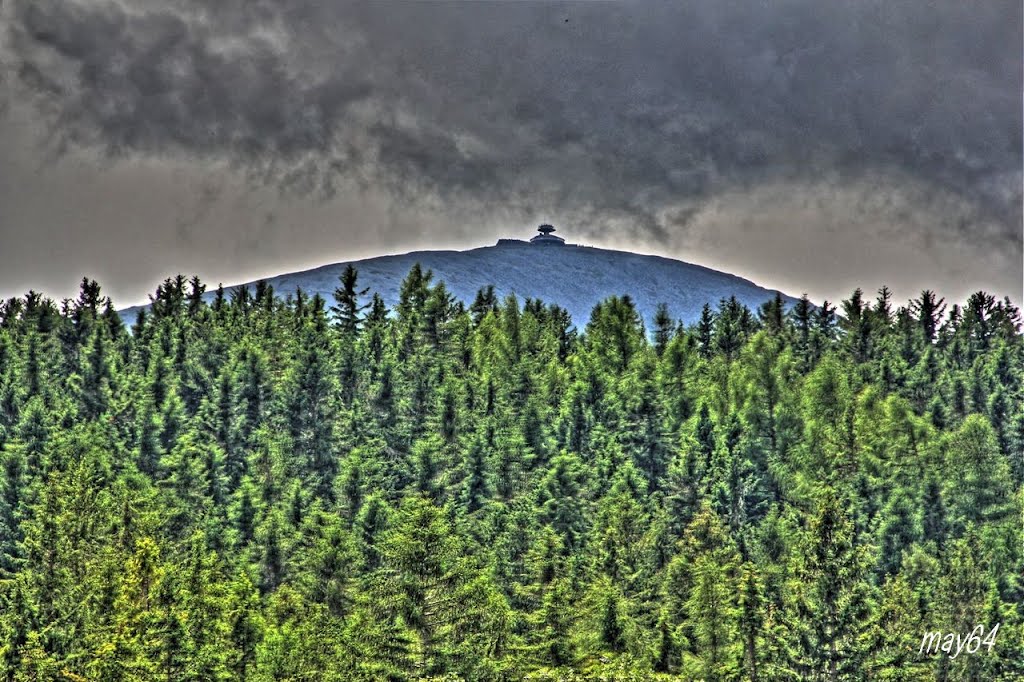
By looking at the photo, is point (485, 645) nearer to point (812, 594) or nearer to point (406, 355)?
point (812, 594)

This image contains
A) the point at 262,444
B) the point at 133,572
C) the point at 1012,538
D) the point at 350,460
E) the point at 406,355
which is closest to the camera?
the point at 133,572

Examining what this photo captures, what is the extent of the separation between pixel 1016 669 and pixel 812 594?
12.2 metres

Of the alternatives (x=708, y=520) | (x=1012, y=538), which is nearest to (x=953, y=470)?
(x=1012, y=538)

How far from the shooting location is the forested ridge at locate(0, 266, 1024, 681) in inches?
2425

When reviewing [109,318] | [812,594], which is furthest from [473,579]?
[109,318]

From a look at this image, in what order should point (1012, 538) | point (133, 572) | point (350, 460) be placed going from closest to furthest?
point (133, 572)
point (1012, 538)
point (350, 460)

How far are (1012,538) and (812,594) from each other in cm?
1693

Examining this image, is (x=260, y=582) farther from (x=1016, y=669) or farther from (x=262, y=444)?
(x=1016, y=669)

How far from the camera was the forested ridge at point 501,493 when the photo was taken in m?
61.6

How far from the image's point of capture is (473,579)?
66.9 m

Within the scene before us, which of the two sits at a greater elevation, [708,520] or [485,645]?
[708,520]

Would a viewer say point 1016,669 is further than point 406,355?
No

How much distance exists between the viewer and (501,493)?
80.9 meters

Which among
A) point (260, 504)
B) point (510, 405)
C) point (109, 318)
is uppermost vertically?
point (109, 318)
